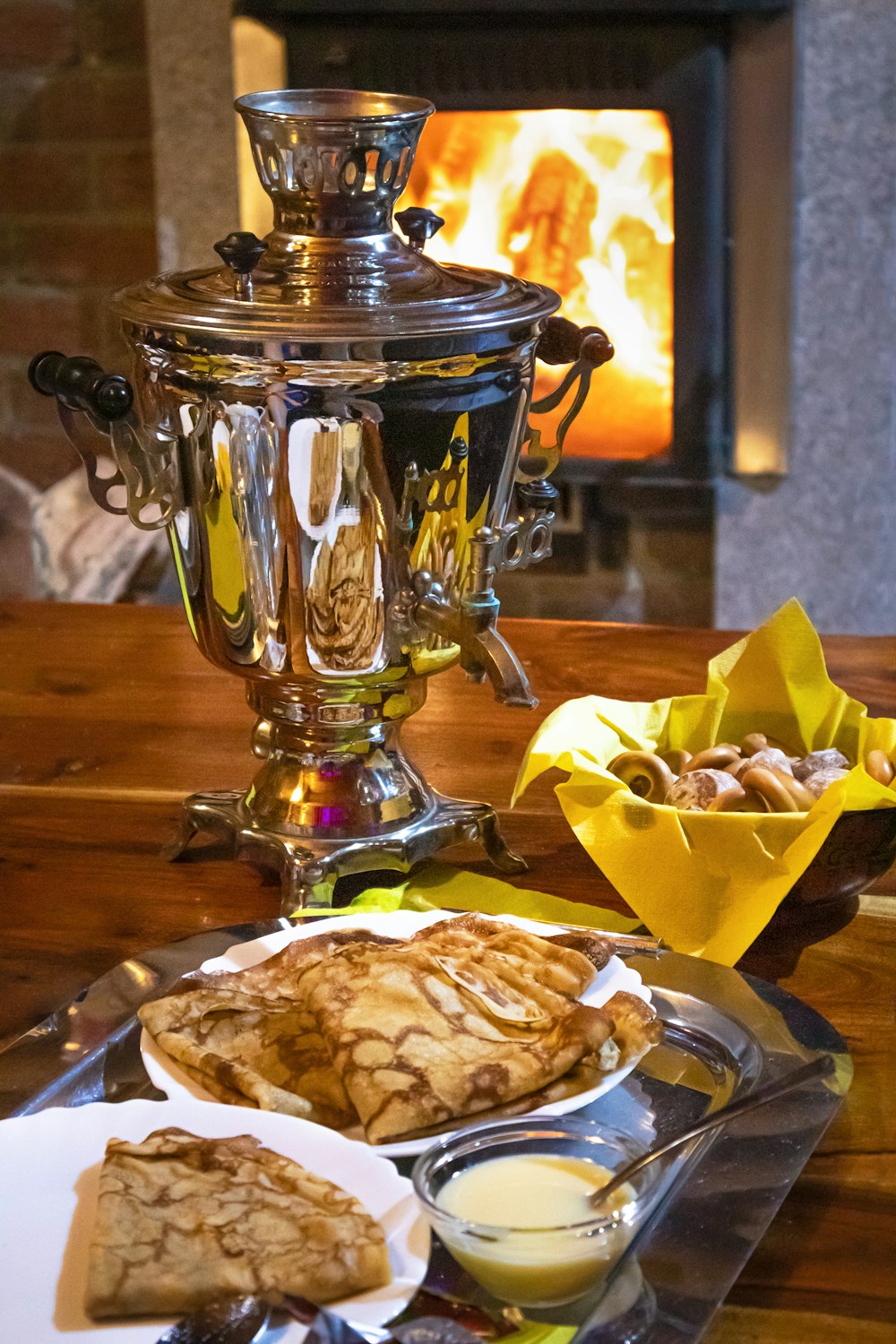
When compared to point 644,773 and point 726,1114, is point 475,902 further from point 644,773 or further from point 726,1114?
point 726,1114

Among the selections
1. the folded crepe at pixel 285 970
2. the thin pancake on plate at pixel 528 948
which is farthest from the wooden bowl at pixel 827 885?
the folded crepe at pixel 285 970

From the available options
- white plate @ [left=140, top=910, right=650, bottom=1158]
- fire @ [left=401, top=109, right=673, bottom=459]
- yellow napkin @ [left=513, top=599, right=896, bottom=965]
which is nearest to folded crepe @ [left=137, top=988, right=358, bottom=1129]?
white plate @ [left=140, top=910, right=650, bottom=1158]

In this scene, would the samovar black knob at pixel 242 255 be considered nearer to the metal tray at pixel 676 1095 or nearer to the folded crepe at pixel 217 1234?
the metal tray at pixel 676 1095

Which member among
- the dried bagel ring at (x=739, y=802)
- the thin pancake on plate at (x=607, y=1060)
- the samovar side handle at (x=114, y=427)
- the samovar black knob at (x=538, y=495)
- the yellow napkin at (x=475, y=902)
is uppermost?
the samovar side handle at (x=114, y=427)

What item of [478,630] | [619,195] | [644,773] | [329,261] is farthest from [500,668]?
[619,195]

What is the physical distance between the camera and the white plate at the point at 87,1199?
1.60 ft

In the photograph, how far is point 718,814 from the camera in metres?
0.78

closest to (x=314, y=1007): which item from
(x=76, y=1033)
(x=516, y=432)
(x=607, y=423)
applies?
(x=76, y=1033)

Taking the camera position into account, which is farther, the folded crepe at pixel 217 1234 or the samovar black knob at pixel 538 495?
the samovar black knob at pixel 538 495

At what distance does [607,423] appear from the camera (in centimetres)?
228

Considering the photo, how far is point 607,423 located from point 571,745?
4.86 feet

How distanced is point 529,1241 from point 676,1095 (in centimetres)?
18

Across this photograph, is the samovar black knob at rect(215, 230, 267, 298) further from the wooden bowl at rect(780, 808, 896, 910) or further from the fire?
the fire

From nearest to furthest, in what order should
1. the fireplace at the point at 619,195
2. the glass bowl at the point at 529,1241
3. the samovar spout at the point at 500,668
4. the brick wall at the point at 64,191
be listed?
the glass bowl at the point at 529,1241 < the samovar spout at the point at 500,668 < the fireplace at the point at 619,195 < the brick wall at the point at 64,191
